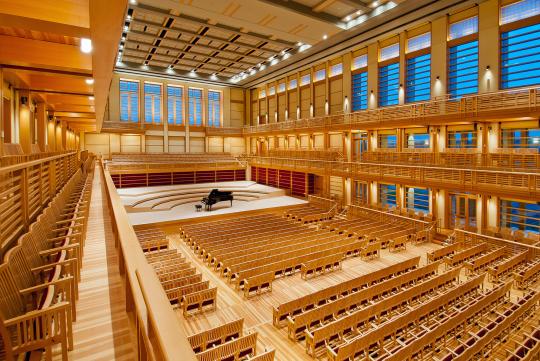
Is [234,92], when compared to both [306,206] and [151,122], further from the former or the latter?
[306,206]

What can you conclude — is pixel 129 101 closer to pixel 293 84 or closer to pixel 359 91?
pixel 293 84

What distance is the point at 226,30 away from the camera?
1822cm

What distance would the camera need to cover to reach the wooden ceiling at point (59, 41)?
96.0 inches

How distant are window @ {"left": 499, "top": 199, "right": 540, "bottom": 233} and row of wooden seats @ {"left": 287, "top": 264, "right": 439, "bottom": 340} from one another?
615cm

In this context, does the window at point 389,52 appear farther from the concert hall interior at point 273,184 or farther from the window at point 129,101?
the window at point 129,101

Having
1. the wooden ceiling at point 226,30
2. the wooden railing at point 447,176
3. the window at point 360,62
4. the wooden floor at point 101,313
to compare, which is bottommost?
the wooden floor at point 101,313

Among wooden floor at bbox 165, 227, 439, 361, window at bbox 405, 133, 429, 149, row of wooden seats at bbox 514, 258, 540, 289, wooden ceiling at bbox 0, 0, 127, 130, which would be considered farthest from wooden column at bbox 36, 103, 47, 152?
window at bbox 405, 133, 429, 149

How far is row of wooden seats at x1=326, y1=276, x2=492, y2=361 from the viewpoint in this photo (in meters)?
5.45

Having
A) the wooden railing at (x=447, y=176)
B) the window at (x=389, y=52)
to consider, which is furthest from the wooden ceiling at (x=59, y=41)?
the window at (x=389, y=52)

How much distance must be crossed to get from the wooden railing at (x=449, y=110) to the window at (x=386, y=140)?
1.64 meters

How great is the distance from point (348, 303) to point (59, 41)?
752 cm

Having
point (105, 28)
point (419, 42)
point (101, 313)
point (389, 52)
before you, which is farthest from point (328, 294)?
point (389, 52)

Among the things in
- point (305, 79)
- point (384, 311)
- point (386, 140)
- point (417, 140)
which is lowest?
point (384, 311)

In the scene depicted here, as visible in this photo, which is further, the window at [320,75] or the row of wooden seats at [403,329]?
the window at [320,75]
